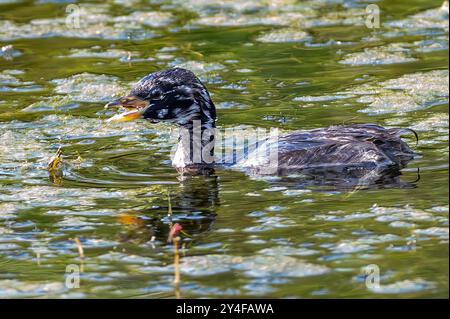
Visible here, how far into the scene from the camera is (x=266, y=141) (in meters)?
9.52

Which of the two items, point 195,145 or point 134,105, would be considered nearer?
point 134,105

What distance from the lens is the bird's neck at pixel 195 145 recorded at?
31.7 ft

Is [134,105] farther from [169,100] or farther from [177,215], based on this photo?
[177,215]

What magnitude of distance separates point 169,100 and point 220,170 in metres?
0.79

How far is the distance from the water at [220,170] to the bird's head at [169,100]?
0.43 metres

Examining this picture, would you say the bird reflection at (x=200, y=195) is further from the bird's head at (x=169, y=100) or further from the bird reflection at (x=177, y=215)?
the bird's head at (x=169, y=100)

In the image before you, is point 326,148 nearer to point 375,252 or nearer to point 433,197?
point 433,197

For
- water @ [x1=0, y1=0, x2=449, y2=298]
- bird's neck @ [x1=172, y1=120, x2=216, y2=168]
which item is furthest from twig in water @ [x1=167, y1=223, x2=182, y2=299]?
bird's neck @ [x1=172, y1=120, x2=216, y2=168]

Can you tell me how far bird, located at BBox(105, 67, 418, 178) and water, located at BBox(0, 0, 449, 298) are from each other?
225 mm

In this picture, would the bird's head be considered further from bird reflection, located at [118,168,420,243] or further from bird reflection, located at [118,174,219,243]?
bird reflection, located at [118,174,219,243]

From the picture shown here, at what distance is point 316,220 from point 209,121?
2.58 metres

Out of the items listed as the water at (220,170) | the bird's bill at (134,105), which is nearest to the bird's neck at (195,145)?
the water at (220,170)

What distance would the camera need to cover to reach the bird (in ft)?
29.8

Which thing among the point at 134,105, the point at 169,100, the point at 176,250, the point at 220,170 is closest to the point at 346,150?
the point at 220,170
